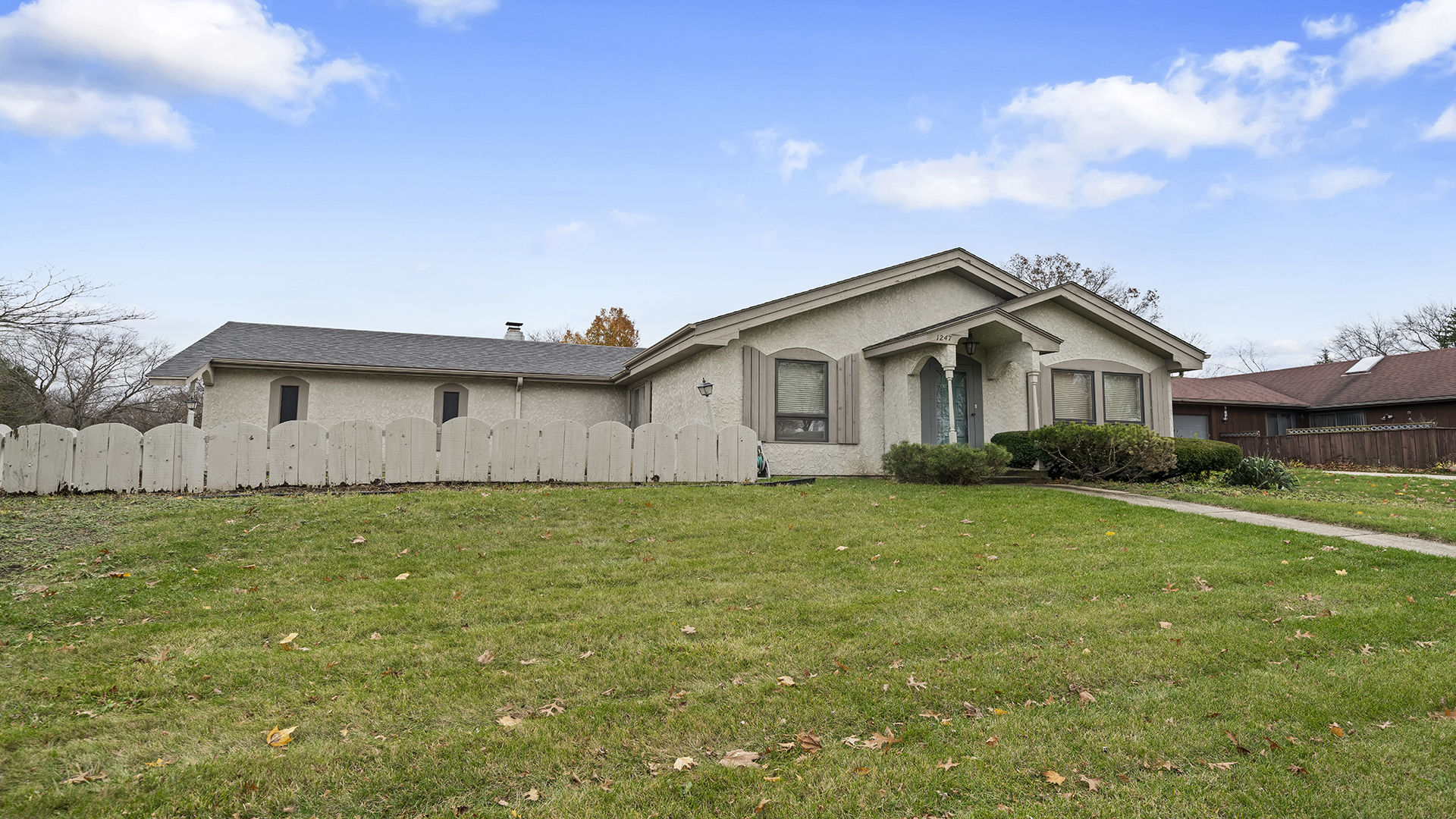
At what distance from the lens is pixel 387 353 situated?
19.9 m

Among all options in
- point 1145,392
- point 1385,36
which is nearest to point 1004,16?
point 1385,36

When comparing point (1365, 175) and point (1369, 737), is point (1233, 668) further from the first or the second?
point (1365, 175)

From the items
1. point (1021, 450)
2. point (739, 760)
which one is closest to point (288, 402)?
point (1021, 450)

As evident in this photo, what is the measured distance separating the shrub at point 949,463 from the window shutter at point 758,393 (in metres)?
2.64

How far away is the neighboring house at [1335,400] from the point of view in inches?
1079

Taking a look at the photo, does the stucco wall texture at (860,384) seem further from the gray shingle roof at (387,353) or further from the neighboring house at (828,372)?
the gray shingle roof at (387,353)

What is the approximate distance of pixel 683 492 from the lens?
11.1 meters

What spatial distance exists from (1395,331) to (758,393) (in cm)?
5393

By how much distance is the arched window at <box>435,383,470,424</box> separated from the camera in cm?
1942

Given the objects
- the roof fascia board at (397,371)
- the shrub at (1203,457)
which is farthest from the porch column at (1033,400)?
the roof fascia board at (397,371)

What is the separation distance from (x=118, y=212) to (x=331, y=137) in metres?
4.53

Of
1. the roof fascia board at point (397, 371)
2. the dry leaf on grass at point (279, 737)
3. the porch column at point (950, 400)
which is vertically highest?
the roof fascia board at point (397, 371)

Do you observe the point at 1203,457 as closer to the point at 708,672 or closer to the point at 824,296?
the point at 824,296

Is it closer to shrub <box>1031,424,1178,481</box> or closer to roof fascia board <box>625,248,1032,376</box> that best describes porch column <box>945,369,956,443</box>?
shrub <box>1031,424,1178,481</box>
